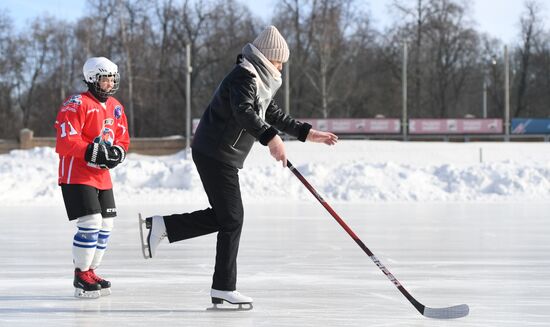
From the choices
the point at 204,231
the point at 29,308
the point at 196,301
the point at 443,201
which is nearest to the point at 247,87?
the point at 204,231

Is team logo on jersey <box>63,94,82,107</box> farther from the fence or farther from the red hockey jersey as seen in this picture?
the fence

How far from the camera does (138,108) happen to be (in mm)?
48625

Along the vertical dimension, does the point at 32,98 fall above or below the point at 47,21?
below

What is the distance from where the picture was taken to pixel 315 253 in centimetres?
758

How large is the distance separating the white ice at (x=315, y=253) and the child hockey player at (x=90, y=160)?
29 centimetres

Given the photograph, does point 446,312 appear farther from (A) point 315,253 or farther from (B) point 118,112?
(A) point 315,253

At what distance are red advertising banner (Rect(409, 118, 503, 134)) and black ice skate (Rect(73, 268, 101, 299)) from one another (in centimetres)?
3249

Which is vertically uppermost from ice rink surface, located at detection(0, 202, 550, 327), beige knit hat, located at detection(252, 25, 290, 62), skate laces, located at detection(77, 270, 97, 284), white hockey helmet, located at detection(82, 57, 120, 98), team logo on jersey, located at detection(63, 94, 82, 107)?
beige knit hat, located at detection(252, 25, 290, 62)

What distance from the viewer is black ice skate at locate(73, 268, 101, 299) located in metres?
5.18

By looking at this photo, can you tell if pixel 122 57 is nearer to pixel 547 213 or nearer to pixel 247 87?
pixel 547 213

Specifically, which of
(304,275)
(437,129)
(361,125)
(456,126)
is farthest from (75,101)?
(456,126)

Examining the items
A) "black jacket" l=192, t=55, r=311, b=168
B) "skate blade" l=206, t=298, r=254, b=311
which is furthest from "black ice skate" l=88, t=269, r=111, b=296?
"black jacket" l=192, t=55, r=311, b=168

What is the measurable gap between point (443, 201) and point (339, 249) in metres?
7.66

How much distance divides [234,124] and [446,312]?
57.0 inches
